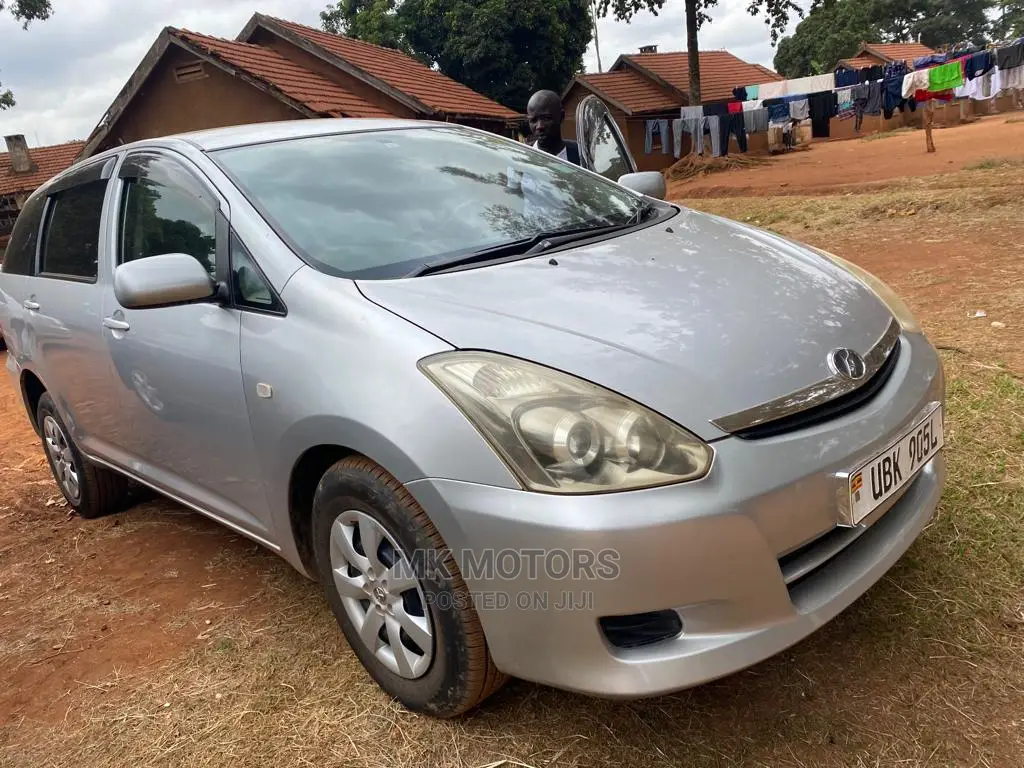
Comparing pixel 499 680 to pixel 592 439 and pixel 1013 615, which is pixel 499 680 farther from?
pixel 1013 615

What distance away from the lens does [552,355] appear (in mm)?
1782

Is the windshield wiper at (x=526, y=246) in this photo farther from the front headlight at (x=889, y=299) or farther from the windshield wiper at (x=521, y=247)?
the front headlight at (x=889, y=299)

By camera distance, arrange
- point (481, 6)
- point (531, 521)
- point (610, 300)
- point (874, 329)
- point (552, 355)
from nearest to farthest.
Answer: point (531, 521)
point (552, 355)
point (610, 300)
point (874, 329)
point (481, 6)

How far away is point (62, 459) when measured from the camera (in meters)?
3.91

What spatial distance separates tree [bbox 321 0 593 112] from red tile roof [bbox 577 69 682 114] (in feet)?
9.26

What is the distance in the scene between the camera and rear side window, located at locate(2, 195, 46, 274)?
3.76 m

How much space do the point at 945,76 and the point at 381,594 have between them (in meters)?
27.3

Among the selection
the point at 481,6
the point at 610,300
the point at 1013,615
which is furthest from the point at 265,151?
the point at 481,6

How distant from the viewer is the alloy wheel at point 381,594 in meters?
1.93

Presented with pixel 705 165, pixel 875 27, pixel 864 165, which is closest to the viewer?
pixel 864 165

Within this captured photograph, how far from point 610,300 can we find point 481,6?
104 ft

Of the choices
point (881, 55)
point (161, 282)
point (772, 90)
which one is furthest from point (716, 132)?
point (881, 55)

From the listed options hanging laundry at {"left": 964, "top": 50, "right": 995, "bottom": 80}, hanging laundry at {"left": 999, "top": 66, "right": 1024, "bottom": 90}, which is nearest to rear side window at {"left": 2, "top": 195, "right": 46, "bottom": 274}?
hanging laundry at {"left": 999, "top": 66, "right": 1024, "bottom": 90}

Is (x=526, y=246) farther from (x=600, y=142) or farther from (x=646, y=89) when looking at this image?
(x=646, y=89)
